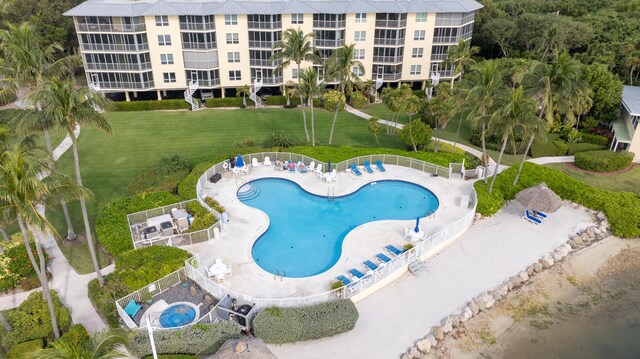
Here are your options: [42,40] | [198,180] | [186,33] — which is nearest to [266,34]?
[186,33]

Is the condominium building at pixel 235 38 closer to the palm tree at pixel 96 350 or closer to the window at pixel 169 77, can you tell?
the window at pixel 169 77

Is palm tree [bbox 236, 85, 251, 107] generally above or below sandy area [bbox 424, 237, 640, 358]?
above

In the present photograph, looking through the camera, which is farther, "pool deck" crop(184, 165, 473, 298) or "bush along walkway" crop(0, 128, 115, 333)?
"pool deck" crop(184, 165, 473, 298)

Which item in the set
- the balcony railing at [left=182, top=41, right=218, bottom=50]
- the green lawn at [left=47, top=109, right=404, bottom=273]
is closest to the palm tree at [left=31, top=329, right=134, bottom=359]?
the green lawn at [left=47, top=109, right=404, bottom=273]

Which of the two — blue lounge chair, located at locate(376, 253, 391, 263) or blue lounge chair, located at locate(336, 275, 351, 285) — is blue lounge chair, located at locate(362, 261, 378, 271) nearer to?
blue lounge chair, located at locate(376, 253, 391, 263)

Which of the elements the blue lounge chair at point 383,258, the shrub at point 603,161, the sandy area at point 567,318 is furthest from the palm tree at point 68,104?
the shrub at point 603,161

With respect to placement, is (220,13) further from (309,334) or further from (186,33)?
(309,334)
